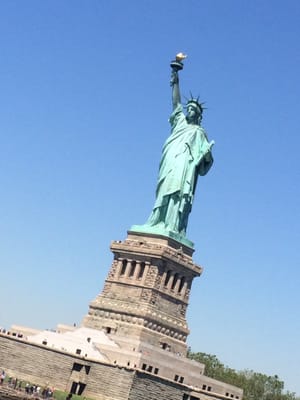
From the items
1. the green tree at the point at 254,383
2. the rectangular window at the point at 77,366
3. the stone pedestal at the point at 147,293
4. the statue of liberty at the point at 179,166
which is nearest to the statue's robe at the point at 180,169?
the statue of liberty at the point at 179,166

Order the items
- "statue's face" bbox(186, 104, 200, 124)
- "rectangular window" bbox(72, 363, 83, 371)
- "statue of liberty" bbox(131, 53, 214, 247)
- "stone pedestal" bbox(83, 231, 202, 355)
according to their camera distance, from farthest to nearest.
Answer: "statue's face" bbox(186, 104, 200, 124) < "statue of liberty" bbox(131, 53, 214, 247) < "stone pedestal" bbox(83, 231, 202, 355) < "rectangular window" bbox(72, 363, 83, 371)

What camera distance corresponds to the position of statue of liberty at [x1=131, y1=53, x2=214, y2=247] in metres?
59.5

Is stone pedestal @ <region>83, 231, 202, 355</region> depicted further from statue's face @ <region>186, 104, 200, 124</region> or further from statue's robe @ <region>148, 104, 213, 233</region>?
statue's face @ <region>186, 104, 200, 124</region>

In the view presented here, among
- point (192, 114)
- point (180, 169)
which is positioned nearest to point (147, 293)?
point (180, 169)

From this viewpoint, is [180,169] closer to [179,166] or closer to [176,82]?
[179,166]

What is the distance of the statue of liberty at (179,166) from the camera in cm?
5950

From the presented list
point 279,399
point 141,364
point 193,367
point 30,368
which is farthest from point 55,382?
point 279,399

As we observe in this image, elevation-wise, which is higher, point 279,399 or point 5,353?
point 279,399

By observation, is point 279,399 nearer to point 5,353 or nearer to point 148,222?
point 148,222

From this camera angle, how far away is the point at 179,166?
60.2 metres

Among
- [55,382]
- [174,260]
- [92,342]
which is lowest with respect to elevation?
[55,382]

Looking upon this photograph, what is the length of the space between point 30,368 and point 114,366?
569cm

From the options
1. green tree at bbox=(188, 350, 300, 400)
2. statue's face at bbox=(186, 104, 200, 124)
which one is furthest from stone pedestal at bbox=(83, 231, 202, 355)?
green tree at bbox=(188, 350, 300, 400)

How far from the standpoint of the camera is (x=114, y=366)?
47.8 meters
